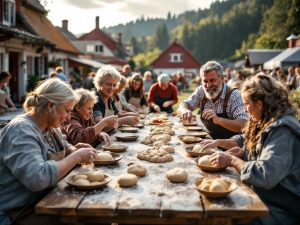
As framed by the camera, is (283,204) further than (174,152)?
No

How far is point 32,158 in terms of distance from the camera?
2.59 metres

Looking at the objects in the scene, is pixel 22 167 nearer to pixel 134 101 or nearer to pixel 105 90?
pixel 105 90

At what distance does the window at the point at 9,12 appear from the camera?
57.9 ft

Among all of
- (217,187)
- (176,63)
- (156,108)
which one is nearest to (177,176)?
(217,187)

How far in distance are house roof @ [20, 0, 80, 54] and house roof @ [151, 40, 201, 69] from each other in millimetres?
34780

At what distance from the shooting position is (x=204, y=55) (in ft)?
341

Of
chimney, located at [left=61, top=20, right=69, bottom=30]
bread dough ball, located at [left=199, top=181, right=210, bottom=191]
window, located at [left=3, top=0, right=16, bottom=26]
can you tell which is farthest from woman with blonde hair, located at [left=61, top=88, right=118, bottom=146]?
chimney, located at [left=61, top=20, right=69, bottom=30]

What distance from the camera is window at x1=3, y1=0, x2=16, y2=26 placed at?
17.6m

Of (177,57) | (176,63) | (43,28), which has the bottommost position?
(176,63)

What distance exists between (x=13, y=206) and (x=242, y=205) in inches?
58.2

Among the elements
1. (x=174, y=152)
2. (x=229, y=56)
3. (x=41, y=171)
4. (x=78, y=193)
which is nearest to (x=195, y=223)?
(x=78, y=193)

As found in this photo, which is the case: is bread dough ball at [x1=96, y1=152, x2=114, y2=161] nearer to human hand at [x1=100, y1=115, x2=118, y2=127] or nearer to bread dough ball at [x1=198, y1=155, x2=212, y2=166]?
bread dough ball at [x1=198, y1=155, x2=212, y2=166]

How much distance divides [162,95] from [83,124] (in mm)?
4631

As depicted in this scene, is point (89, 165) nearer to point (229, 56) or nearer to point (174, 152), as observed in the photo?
point (174, 152)
